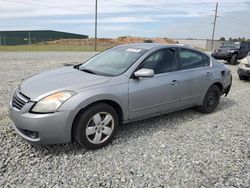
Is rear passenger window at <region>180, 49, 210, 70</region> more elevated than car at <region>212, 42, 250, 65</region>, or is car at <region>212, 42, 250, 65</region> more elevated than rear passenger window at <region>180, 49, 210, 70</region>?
rear passenger window at <region>180, 49, 210, 70</region>

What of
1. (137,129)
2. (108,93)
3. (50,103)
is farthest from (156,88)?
(50,103)

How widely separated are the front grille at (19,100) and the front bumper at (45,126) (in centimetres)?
9

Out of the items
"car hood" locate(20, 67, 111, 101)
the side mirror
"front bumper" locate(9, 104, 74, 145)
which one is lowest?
"front bumper" locate(9, 104, 74, 145)

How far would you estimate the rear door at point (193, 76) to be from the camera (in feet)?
16.2

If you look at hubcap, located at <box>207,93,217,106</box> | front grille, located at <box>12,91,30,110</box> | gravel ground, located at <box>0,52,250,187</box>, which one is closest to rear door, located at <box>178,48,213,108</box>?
hubcap, located at <box>207,93,217,106</box>

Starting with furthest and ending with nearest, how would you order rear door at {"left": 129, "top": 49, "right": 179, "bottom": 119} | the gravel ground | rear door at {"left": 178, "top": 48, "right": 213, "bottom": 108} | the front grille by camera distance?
1. rear door at {"left": 178, "top": 48, "right": 213, "bottom": 108}
2. rear door at {"left": 129, "top": 49, "right": 179, "bottom": 119}
3. the front grille
4. the gravel ground

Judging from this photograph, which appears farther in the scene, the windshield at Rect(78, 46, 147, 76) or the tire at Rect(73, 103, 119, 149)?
the windshield at Rect(78, 46, 147, 76)

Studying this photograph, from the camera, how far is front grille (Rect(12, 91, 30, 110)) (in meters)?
3.54

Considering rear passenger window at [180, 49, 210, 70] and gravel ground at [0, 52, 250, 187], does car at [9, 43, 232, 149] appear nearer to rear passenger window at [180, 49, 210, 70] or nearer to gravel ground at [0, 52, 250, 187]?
rear passenger window at [180, 49, 210, 70]

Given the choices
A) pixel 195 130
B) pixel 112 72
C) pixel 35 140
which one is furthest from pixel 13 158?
pixel 195 130

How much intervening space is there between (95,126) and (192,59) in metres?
2.58

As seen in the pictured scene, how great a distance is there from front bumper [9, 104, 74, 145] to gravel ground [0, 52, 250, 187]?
0.28 m

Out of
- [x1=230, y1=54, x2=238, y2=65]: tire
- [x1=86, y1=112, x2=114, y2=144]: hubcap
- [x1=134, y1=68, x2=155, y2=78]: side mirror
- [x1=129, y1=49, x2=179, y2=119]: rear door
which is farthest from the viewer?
[x1=230, y1=54, x2=238, y2=65]: tire

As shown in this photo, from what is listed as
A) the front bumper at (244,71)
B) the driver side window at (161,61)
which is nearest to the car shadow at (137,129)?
the driver side window at (161,61)
